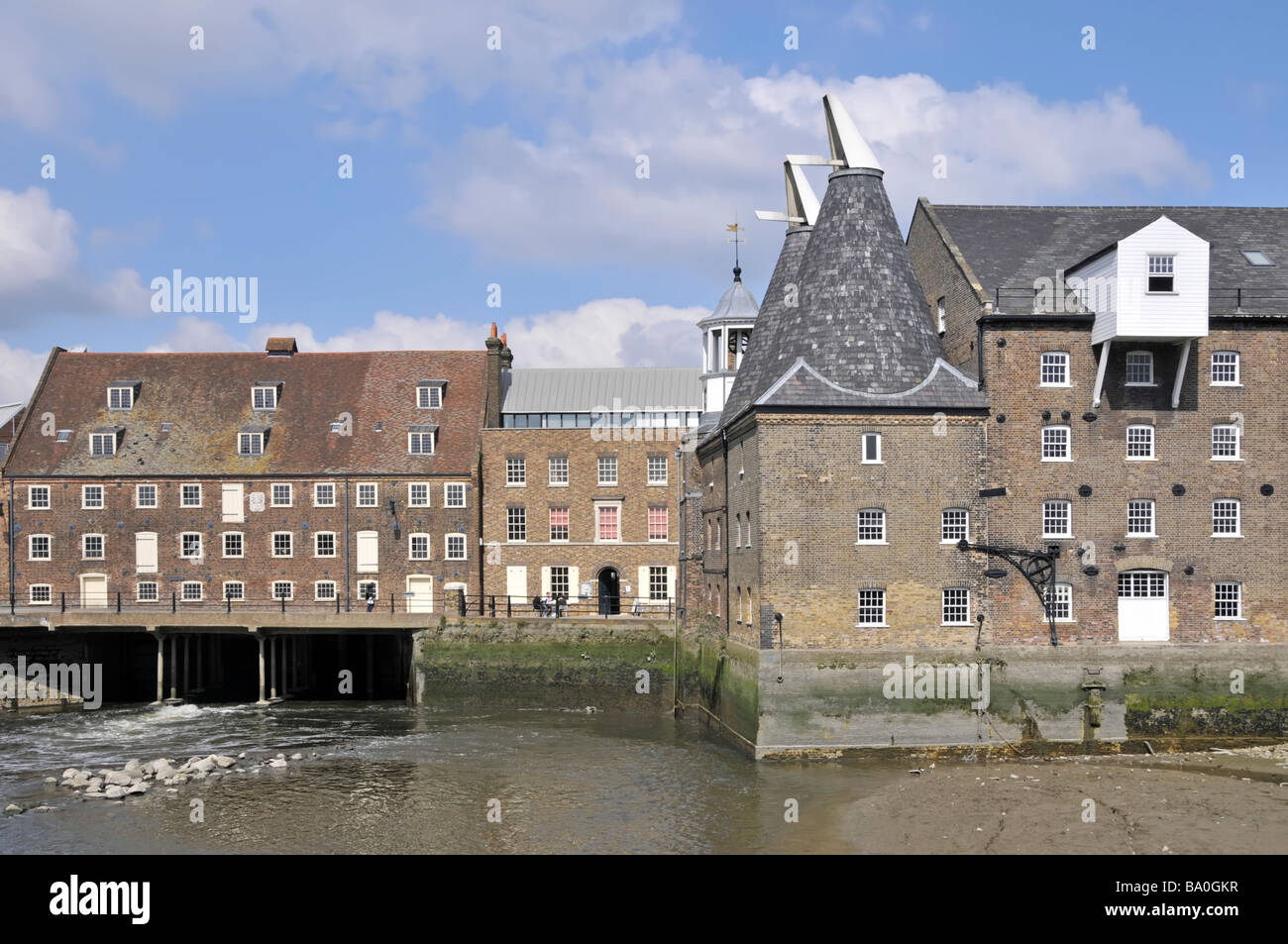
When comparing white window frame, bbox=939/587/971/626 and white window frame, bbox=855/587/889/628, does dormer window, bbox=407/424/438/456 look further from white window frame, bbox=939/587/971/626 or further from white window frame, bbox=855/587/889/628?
white window frame, bbox=939/587/971/626

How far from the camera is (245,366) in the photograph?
5472 centimetres

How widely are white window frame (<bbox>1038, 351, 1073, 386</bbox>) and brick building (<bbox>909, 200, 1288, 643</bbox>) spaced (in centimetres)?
4

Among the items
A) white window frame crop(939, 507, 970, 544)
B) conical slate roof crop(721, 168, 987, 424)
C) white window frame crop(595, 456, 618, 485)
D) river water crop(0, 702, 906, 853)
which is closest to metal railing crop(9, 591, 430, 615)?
white window frame crop(595, 456, 618, 485)

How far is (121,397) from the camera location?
5341 cm

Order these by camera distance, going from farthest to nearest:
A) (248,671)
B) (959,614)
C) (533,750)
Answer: (248,671), (533,750), (959,614)

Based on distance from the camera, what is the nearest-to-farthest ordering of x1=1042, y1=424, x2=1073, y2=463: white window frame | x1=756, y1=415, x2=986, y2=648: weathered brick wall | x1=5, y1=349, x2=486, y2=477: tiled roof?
x1=756, y1=415, x2=986, y2=648: weathered brick wall → x1=1042, y1=424, x2=1073, y2=463: white window frame → x1=5, y1=349, x2=486, y2=477: tiled roof

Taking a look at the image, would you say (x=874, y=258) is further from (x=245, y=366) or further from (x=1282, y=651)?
(x=245, y=366)

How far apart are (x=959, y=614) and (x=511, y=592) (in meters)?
21.7

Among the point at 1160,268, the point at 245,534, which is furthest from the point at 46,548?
the point at 1160,268

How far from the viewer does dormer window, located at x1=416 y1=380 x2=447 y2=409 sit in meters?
53.2

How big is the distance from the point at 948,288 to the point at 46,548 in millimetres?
35962

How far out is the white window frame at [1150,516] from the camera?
33812 mm

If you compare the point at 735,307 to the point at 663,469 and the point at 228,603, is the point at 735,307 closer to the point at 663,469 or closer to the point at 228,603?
the point at 663,469
